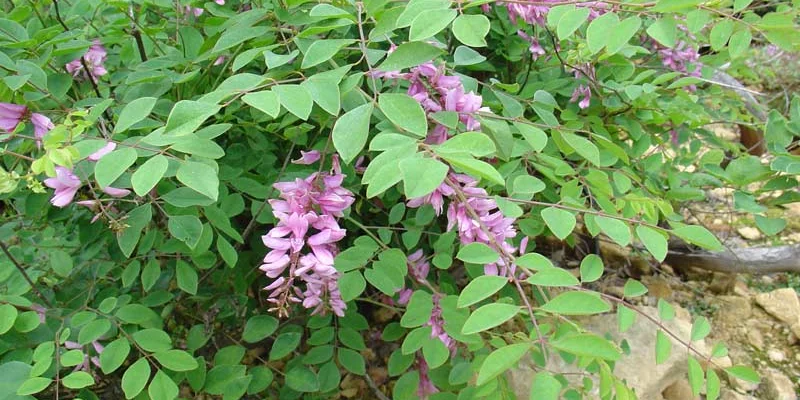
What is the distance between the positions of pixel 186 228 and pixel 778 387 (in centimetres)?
174

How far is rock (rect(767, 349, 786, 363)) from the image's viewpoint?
6.84 ft

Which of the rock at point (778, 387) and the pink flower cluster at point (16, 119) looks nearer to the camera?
the pink flower cluster at point (16, 119)

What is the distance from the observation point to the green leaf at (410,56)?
953mm

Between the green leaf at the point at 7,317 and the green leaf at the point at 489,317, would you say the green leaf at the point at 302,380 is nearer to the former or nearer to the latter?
the green leaf at the point at 7,317

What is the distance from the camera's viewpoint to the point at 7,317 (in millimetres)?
1068

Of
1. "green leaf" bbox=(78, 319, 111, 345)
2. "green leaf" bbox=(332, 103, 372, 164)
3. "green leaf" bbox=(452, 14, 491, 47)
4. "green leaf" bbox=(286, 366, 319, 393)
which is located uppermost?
"green leaf" bbox=(452, 14, 491, 47)

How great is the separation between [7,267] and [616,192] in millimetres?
1387

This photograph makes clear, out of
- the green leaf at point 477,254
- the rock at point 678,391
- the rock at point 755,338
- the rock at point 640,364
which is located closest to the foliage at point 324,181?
the green leaf at point 477,254

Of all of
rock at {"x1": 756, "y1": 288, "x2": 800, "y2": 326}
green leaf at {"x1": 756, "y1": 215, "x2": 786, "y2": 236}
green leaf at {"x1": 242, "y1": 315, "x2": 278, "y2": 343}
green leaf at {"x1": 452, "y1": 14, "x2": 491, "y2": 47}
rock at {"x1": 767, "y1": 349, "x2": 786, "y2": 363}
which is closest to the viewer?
green leaf at {"x1": 452, "y1": 14, "x2": 491, "y2": 47}

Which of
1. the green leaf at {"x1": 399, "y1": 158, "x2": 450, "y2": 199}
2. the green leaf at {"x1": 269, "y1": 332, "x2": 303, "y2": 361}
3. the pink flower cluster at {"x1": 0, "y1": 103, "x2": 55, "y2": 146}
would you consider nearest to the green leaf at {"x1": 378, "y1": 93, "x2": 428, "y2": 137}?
the green leaf at {"x1": 399, "y1": 158, "x2": 450, "y2": 199}

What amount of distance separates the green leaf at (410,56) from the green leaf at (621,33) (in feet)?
0.83

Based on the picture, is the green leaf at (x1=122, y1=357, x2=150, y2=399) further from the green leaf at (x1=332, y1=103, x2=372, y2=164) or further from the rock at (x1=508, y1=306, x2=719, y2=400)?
the rock at (x1=508, y1=306, x2=719, y2=400)

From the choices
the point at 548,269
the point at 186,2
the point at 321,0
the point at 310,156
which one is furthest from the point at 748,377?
the point at 186,2

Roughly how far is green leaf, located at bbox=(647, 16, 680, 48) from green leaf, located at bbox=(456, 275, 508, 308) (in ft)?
1.39
